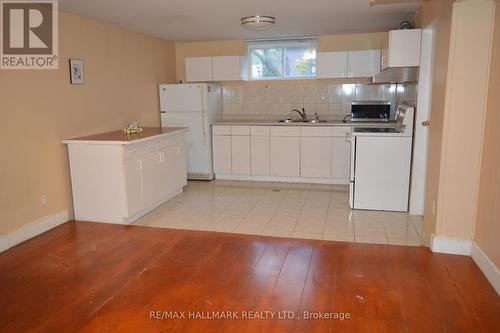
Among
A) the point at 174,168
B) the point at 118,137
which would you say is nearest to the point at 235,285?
the point at 118,137

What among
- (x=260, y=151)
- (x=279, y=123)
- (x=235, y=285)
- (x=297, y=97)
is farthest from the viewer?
(x=297, y=97)

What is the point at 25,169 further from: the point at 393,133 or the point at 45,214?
the point at 393,133

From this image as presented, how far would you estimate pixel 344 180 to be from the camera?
5.75 metres

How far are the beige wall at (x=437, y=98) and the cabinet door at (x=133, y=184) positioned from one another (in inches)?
116

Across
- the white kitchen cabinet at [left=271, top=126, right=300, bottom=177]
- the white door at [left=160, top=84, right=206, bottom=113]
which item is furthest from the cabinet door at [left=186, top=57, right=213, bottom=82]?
the white kitchen cabinet at [left=271, top=126, right=300, bottom=177]

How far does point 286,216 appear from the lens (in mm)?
4398

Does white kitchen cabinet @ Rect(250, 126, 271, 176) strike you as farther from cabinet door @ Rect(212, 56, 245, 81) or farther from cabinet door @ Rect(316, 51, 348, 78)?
cabinet door @ Rect(316, 51, 348, 78)

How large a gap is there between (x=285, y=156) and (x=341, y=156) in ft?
2.73

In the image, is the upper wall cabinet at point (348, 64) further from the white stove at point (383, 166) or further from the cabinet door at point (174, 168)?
the cabinet door at point (174, 168)

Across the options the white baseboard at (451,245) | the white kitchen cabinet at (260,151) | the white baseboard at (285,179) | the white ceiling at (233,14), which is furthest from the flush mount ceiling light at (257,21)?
the white baseboard at (451,245)

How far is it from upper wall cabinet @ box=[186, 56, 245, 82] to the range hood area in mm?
2078

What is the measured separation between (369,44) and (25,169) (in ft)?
15.9

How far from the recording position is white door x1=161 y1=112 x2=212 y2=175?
239 inches

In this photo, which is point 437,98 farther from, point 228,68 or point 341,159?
point 228,68
